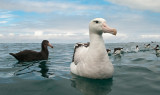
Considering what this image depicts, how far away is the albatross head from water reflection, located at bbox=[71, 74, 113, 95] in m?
1.69

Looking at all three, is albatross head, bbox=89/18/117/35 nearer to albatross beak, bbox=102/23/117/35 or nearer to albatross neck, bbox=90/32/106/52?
albatross beak, bbox=102/23/117/35

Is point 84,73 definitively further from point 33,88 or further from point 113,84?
point 33,88

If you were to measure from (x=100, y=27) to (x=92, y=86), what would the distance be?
1.98 meters

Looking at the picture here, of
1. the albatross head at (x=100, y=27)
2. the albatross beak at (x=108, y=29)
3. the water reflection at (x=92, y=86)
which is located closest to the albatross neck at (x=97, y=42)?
the albatross head at (x=100, y=27)

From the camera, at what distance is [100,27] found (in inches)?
230

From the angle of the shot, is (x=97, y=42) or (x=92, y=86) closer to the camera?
(x=92, y=86)

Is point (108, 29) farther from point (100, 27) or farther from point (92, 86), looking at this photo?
point (92, 86)

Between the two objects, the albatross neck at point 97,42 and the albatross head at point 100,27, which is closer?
the albatross head at point 100,27

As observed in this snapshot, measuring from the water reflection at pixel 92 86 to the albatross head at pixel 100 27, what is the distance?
1686 mm

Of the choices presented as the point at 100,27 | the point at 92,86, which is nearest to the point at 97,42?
the point at 100,27

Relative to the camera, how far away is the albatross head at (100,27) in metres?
5.63

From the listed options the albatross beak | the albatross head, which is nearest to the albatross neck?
the albatross head

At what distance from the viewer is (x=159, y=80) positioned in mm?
6383

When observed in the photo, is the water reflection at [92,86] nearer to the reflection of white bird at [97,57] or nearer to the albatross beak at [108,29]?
the reflection of white bird at [97,57]
